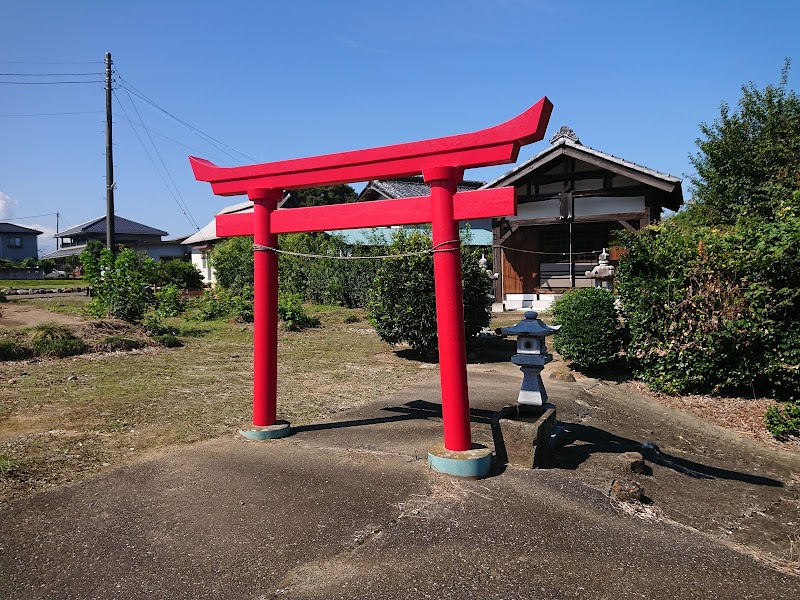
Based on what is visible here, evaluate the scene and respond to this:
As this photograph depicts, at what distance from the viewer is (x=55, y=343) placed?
34.4 feet

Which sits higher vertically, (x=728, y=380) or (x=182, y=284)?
(x=182, y=284)

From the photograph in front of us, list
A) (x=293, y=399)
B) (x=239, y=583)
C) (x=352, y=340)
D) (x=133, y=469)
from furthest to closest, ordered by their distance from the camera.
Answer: (x=352, y=340), (x=293, y=399), (x=133, y=469), (x=239, y=583)

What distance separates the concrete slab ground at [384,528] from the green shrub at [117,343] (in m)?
6.76

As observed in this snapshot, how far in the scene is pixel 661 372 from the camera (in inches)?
339

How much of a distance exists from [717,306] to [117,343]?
10.7 m

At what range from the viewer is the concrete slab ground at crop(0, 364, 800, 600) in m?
3.22

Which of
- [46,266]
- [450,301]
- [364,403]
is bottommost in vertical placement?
[364,403]

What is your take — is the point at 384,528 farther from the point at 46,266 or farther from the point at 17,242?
the point at 17,242

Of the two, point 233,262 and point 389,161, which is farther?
point 233,262

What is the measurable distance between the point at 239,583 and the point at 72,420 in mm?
4273

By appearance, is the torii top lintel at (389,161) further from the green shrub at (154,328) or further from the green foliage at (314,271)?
the green foliage at (314,271)

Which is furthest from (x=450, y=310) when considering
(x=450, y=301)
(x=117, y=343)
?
(x=117, y=343)

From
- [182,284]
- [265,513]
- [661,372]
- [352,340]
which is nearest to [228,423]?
[265,513]

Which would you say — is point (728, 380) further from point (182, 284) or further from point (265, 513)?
point (182, 284)
